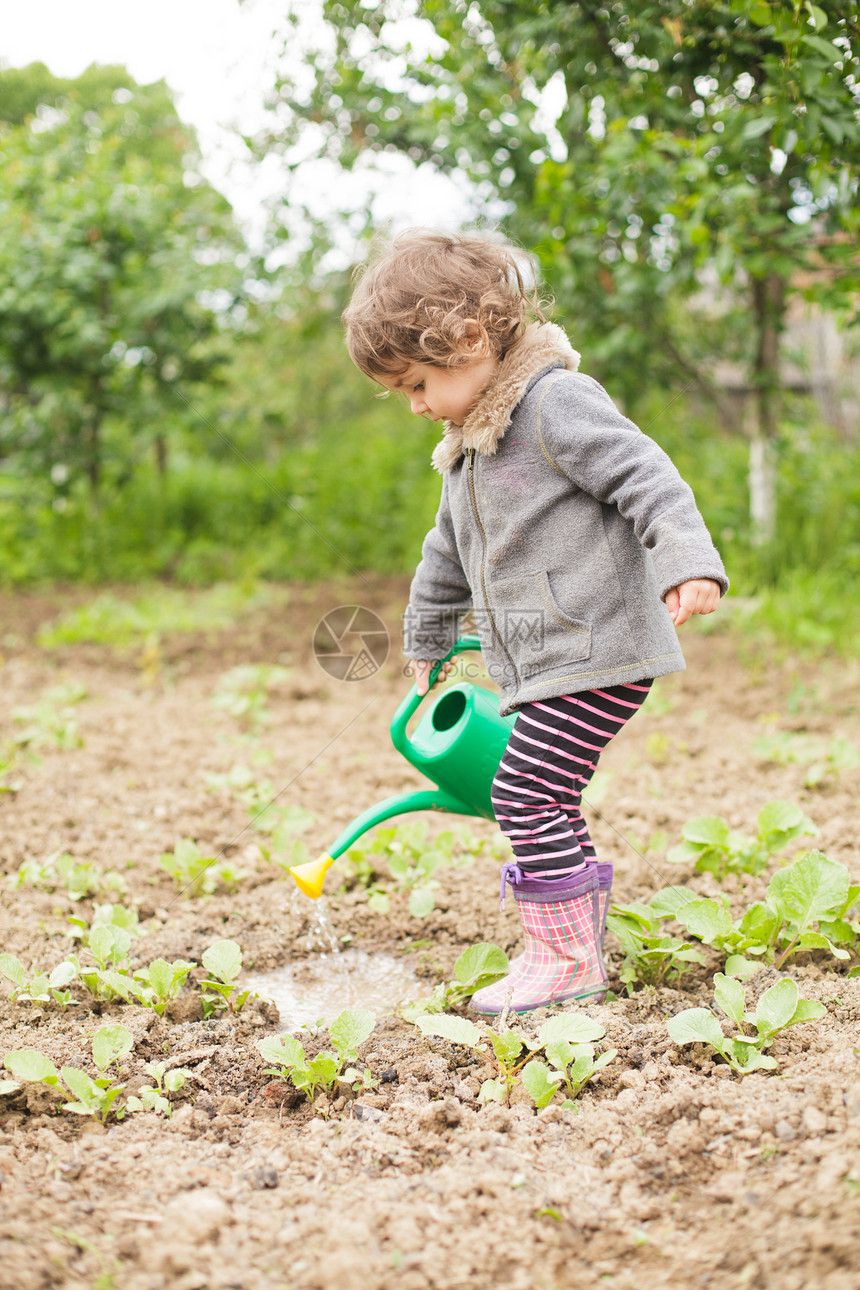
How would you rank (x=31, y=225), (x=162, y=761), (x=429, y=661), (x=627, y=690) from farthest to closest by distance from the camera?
(x=31, y=225)
(x=162, y=761)
(x=429, y=661)
(x=627, y=690)

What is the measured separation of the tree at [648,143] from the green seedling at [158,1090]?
7.52 ft

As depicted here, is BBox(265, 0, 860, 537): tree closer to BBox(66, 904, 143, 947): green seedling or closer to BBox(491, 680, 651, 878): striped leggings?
BBox(491, 680, 651, 878): striped leggings

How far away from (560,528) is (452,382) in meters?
0.31

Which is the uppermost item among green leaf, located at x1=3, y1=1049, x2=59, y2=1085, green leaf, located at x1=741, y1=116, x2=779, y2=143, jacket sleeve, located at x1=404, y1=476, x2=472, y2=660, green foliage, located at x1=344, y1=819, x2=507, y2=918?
green leaf, located at x1=741, y1=116, x2=779, y2=143

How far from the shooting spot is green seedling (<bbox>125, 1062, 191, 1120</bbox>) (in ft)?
4.40

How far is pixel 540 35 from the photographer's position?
332 centimetres

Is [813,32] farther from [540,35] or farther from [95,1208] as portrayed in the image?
[95,1208]

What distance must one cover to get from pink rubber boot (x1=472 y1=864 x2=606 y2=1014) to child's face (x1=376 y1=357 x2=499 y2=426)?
796 millimetres

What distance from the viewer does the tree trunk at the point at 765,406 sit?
4.38 metres

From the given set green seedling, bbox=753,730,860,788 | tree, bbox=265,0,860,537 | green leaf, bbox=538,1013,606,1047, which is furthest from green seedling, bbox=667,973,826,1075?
tree, bbox=265,0,860,537

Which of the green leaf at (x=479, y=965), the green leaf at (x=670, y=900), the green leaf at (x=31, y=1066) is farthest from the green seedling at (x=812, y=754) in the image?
the green leaf at (x=31, y=1066)

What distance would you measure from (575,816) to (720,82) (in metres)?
2.32

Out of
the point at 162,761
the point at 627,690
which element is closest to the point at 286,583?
the point at 162,761

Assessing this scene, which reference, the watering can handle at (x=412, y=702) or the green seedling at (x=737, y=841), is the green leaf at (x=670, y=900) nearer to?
the green seedling at (x=737, y=841)
